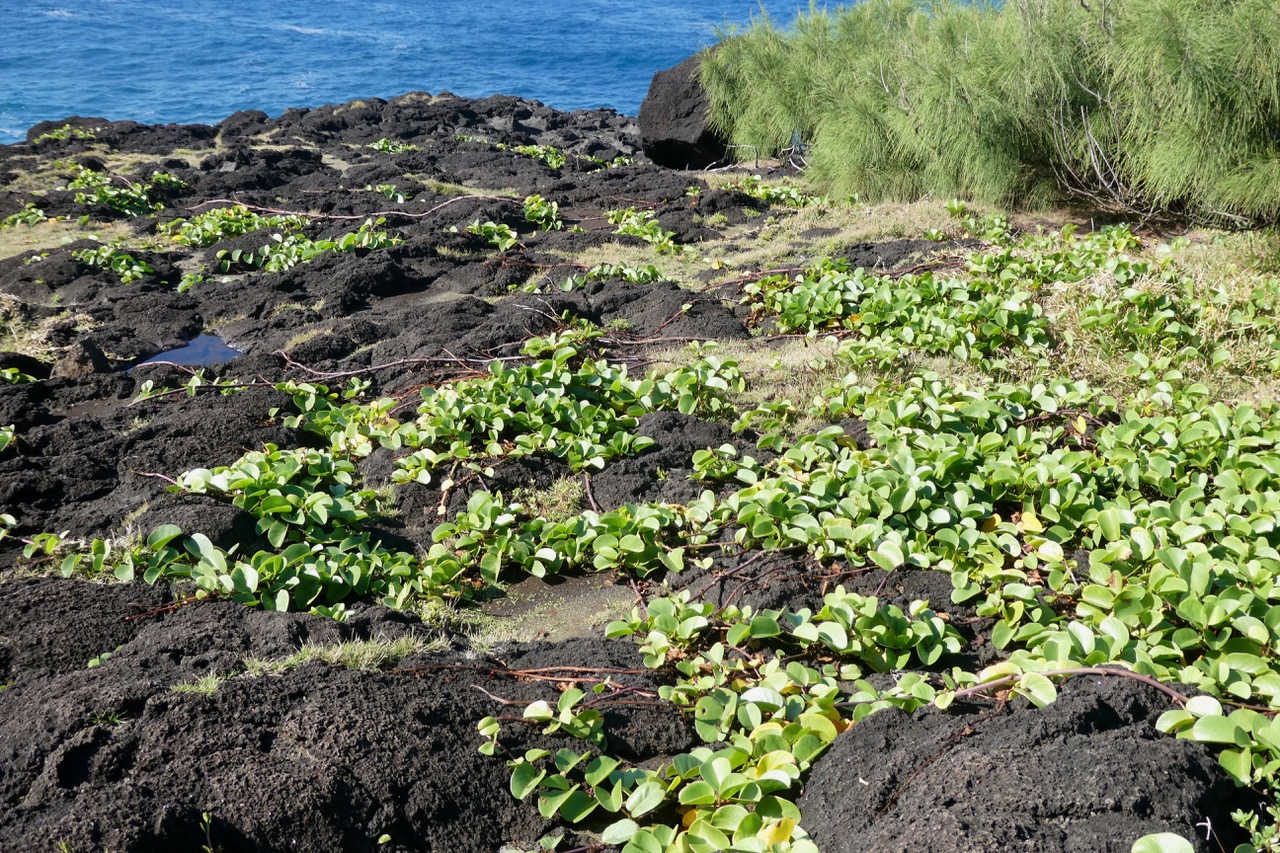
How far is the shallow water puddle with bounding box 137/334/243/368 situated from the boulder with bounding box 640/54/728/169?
777 centimetres

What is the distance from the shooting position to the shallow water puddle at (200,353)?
229 inches

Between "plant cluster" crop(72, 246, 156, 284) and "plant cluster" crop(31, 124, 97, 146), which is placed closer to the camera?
"plant cluster" crop(72, 246, 156, 284)

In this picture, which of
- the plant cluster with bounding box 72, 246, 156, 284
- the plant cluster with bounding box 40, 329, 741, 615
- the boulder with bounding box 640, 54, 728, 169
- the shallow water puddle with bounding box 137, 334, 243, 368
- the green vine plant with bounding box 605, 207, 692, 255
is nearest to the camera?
the plant cluster with bounding box 40, 329, 741, 615

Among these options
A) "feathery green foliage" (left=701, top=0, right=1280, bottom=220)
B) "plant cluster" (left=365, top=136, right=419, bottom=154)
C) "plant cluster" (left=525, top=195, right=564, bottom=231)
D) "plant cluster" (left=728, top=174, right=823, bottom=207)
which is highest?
"feathery green foliage" (left=701, top=0, right=1280, bottom=220)

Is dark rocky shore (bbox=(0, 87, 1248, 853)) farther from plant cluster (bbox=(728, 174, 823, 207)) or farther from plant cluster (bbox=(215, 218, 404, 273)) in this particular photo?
plant cluster (bbox=(728, 174, 823, 207))

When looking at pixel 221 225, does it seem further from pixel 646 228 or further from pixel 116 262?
pixel 646 228

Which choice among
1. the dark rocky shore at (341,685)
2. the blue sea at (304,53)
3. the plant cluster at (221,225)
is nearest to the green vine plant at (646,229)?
the dark rocky shore at (341,685)

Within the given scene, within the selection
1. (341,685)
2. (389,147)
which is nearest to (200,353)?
(341,685)

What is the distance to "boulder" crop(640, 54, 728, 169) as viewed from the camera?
40.4 feet

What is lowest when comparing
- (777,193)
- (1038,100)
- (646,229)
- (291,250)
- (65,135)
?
(65,135)

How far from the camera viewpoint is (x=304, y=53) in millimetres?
35656

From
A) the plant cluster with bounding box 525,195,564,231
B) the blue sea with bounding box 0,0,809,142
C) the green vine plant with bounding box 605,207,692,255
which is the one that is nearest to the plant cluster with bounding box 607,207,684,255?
the green vine plant with bounding box 605,207,692,255

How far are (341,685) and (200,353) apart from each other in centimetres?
437

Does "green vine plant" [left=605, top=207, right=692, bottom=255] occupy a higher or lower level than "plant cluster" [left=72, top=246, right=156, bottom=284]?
higher
